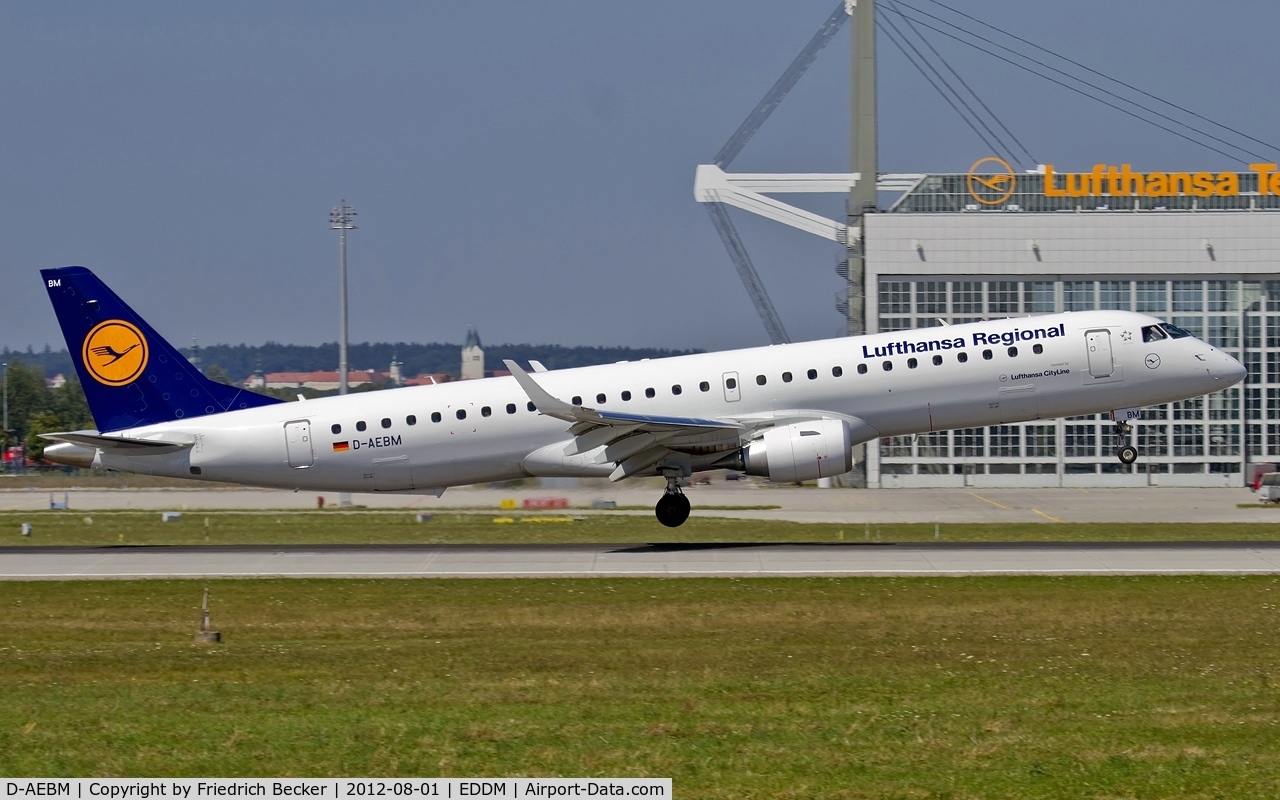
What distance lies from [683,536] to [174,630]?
80.5ft

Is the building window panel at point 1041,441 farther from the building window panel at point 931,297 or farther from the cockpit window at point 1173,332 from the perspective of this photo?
the cockpit window at point 1173,332

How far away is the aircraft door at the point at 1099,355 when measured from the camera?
35281 millimetres

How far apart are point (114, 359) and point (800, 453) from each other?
1748cm

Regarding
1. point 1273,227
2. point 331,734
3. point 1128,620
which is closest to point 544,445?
point 1128,620

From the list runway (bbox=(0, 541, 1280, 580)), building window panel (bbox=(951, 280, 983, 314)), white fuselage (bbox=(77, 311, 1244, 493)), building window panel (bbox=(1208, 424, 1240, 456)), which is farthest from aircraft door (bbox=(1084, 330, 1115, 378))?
building window panel (bbox=(1208, 424, 1240, 456))

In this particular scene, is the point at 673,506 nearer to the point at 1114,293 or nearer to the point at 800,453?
the point at 800,453

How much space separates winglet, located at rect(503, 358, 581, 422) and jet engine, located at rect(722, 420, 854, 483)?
14.5 feet

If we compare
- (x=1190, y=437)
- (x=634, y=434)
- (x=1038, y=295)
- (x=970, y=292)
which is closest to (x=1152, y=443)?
(x=1190, y=437)

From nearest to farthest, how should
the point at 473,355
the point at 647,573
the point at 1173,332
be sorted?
the point at 647,573
the point at 1173,332
the point at 473,355

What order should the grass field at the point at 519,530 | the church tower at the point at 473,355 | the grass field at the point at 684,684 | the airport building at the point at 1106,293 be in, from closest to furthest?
the grass field at the point at 684,684, the grass field at the point at 519,530, the airport building at the point at 1106,293, the church tower at the point at 473,355

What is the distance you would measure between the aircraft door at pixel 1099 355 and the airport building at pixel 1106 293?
43.8 metres

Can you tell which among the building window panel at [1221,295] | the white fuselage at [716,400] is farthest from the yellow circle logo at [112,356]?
the building window panel at [1221,295]

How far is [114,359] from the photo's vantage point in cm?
3644

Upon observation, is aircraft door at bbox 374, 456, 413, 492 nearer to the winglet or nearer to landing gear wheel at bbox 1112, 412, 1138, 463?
the winglet
